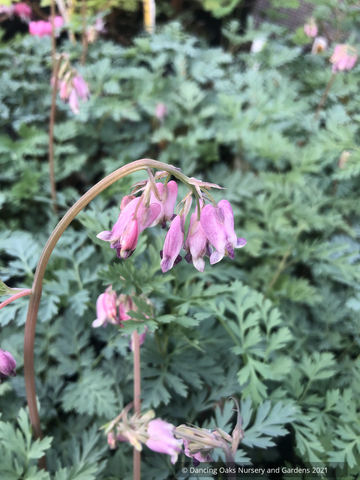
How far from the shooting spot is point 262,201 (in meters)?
1.92

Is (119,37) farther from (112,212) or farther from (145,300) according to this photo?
(145,300)

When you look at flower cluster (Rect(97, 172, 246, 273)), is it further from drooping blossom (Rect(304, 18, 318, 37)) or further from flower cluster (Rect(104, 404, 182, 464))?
drooping blossom (Rect(304, 18, 318, 37))

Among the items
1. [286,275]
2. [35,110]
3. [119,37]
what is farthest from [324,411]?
[119,37]

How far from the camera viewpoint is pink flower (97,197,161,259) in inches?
30.3

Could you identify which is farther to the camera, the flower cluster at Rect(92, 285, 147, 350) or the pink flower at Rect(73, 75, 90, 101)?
the pink flower at Rect(73, 75, 90, 101)

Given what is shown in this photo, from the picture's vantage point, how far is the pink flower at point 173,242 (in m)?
0.78

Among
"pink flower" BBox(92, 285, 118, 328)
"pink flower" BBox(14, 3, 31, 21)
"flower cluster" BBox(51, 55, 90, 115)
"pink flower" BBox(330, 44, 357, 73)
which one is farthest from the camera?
"pink flower" BBox(14, 3, 31, 21)

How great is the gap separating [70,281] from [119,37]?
10.2 ft

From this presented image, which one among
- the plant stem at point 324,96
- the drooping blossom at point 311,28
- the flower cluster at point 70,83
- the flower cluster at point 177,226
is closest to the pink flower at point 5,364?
the flower cluster at point 177,226

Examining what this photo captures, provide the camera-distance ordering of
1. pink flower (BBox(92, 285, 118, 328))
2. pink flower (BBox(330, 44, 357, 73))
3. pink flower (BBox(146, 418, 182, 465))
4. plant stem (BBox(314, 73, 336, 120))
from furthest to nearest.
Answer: plant stem (BBox(314, 73, 336, 120)), pink flower (BBox(330, 44, 357, 73)), pink flower (BBox(92, 285, 118, 328)), pink flower (BBox(146, 418, 182, 465))

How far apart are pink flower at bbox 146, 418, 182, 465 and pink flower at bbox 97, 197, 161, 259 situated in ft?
1.27

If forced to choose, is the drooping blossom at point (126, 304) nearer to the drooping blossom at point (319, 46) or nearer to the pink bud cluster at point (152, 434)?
the pink bud cluster at point (152, 434)

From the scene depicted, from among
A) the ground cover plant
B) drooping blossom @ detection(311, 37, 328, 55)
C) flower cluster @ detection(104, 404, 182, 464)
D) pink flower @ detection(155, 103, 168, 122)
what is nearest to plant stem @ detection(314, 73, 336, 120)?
the ground cover plant

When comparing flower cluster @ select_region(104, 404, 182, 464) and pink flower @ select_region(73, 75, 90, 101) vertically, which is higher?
pink flower @ select_region(73, 75, 90, 101)
